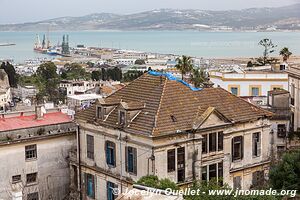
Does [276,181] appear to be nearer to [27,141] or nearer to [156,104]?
[156,104]

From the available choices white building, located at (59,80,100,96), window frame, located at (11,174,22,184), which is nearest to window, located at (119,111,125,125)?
window frame, located at (11,174,22,184)

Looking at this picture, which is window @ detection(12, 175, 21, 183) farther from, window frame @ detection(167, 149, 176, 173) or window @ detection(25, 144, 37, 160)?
window frame @ detection(167, 149, 176, 173)

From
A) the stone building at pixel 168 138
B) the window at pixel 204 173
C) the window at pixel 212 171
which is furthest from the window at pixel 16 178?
the window at pixel 212 171

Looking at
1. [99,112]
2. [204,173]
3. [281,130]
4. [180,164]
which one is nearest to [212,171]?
[204,173]

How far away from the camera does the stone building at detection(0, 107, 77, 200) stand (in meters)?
27.0

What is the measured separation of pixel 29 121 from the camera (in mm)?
29984

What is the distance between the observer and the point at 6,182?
2692 centimetres

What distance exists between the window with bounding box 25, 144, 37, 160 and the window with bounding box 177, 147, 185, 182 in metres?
8.14

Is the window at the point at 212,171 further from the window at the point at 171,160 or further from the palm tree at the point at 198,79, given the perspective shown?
the palm tree at the point at 198,79

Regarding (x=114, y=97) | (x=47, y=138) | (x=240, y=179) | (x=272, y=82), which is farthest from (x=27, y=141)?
(x=272, y=82)

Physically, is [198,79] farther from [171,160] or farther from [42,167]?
[171,160]

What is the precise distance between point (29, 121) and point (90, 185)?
5.45m

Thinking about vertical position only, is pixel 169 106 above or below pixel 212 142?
above

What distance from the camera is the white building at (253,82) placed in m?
49.2
